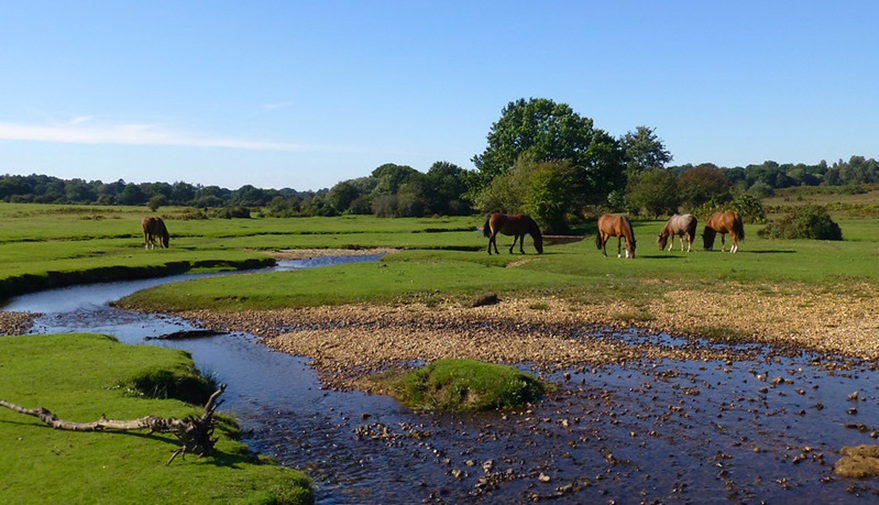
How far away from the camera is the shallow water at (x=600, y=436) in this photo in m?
10.6

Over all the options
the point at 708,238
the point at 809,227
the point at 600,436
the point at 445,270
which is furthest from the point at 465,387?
the point at 809,227

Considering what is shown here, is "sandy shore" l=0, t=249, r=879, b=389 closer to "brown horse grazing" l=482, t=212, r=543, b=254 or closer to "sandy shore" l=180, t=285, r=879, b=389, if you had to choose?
"sandy shore" l=180, t=285, r=879, b=389

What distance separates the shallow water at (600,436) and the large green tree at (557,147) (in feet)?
223

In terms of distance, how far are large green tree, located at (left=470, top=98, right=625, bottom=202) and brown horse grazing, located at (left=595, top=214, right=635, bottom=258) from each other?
41776 mm

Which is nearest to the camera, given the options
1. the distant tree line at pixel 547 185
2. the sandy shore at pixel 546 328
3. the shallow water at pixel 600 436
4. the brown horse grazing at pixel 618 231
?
the shallow water at pixel 600 436

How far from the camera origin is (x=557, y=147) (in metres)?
87.1

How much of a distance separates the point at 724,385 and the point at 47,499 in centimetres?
1385

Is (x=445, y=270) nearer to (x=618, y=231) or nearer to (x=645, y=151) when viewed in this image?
(x=618, y=231)

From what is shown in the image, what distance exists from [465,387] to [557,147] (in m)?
75.3

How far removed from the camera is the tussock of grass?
1475 cm

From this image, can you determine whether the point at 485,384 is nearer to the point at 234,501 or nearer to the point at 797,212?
the point at 234,501

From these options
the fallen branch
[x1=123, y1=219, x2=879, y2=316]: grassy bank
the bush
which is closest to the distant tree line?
the bush

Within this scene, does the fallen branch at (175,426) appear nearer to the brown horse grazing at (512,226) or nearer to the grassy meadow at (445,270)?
the grassy meadow at (445,270)

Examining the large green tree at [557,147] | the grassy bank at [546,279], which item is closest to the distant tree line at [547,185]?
the large green tree at [557,147]
